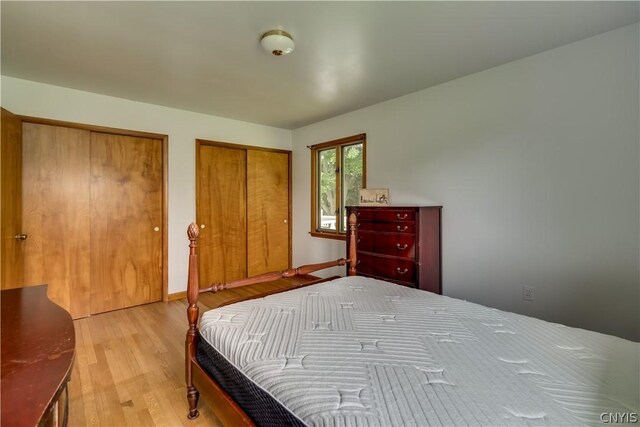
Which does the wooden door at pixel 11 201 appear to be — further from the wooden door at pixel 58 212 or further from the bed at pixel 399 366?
the bed at pixel 399 366

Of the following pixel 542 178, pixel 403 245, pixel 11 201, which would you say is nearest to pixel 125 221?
pixel 11 201

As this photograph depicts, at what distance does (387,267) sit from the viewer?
289 cm

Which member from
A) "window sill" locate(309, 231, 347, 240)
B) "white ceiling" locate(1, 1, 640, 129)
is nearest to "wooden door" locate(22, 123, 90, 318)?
"white ceiling" locate(1, 1, 640, 129)

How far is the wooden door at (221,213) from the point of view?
391 centimetres

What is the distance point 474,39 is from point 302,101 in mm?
1826

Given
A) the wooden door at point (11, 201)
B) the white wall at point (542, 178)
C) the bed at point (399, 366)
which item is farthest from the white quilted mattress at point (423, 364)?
the wooden door at point (11, 201)

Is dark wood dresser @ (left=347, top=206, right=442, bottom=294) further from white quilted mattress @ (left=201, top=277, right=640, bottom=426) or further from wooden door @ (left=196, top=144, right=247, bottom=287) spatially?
wooden door @ (left=196, top=144, right=247, bottom=287)

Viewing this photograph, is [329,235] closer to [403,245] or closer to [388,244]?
[388,244]

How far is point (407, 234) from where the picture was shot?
8.97ft

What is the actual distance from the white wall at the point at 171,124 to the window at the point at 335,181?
36.2 inches

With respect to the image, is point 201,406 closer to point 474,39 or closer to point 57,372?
point 57,372

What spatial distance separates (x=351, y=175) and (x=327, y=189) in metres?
0.47

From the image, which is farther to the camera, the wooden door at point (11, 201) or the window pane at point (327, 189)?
the window pane at point (327, 189)

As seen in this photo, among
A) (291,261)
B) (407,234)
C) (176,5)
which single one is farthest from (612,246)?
(291,261)
